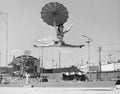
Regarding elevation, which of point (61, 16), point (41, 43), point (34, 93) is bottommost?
point (34, 93)

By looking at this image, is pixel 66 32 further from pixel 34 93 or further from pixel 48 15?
pixel 34 93

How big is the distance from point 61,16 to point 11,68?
80946 millimetres

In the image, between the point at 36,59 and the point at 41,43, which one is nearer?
the point at 41,43

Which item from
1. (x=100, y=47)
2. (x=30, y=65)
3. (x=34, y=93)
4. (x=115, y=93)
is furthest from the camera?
(x=30, y=65)

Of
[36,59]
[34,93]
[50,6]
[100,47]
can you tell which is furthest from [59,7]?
[36,59]

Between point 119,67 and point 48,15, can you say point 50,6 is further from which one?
point 119,67

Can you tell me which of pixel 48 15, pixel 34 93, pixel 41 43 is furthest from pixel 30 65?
pixel 34 93

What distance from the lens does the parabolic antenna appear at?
45.6 metres

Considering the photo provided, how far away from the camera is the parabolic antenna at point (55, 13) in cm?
4559

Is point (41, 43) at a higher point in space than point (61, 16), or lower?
lower

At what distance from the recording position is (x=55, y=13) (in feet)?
152

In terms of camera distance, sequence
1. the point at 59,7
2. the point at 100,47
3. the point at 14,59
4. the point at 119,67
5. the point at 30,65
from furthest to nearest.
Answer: the point at 14,59 < the point at 30,65 < the point at 119,67 < the point at 100,47 < the point at 59,7

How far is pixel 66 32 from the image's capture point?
45812mm

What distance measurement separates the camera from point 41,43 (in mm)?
53531
